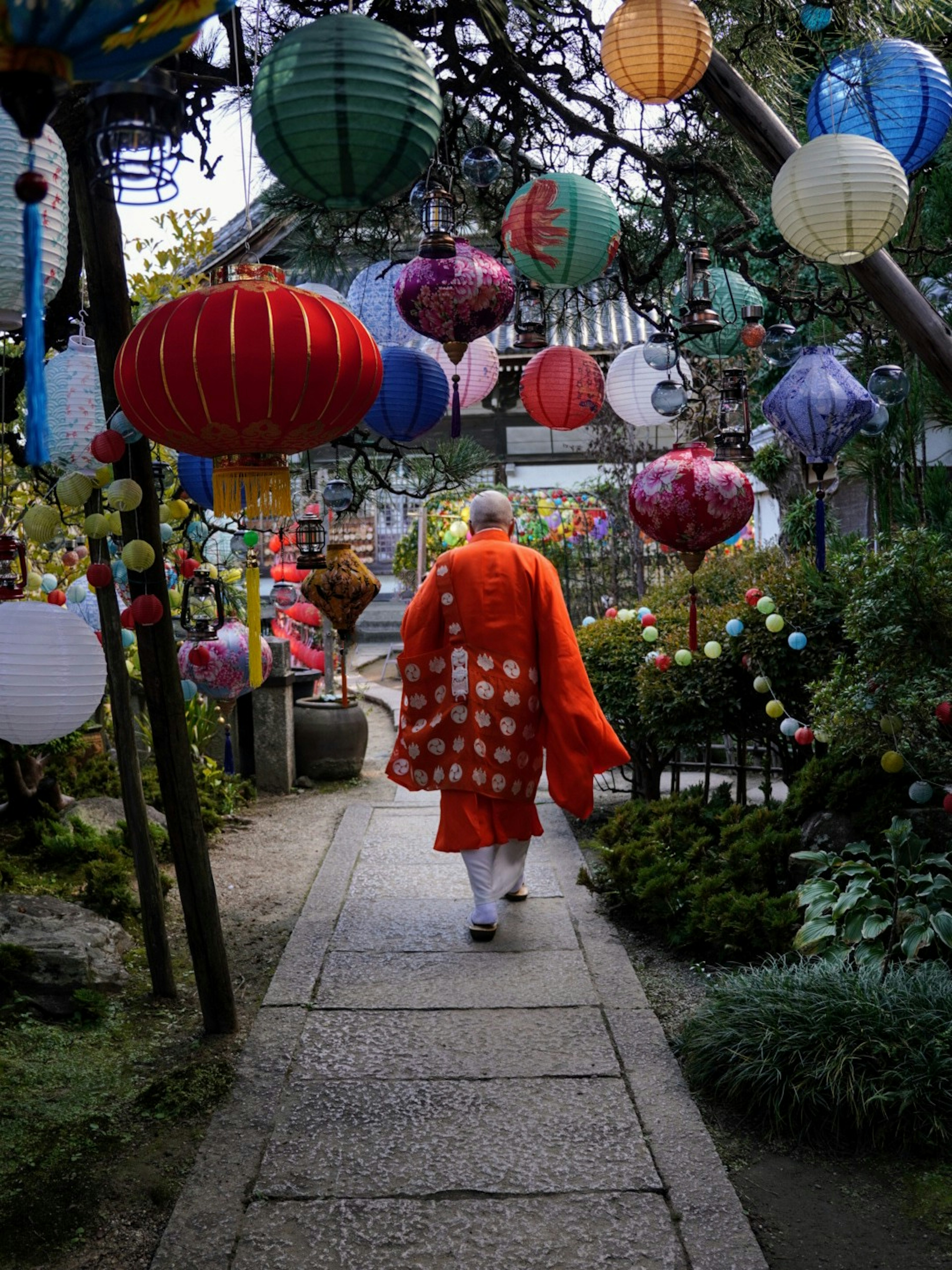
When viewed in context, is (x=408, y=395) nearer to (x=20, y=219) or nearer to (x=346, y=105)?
(x=20, y=219)

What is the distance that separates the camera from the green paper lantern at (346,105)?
284 cm

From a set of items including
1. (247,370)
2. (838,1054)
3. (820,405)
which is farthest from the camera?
(820,405)

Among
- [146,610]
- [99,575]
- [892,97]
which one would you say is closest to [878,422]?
[892,97]

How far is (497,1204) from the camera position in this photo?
322 cm

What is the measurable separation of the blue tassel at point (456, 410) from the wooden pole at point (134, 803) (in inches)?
61.1

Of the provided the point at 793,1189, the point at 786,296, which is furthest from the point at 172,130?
the point at 786,296

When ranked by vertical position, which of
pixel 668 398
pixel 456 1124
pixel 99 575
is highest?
pixel 668 398

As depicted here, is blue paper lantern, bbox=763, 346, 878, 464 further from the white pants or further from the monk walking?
the white pants

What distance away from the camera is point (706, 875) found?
215 inches

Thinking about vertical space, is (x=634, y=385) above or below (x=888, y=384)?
above

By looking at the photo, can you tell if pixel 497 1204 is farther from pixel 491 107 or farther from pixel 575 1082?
pixel 491 107

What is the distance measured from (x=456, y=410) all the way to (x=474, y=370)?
2.07 feet

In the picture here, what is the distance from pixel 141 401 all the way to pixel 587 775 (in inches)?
120

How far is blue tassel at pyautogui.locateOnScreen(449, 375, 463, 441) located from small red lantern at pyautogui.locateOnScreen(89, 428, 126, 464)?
1.39m
